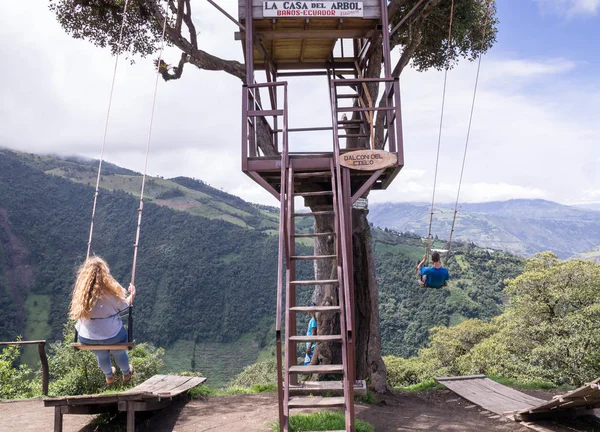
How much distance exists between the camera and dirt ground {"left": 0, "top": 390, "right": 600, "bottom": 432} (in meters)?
7.97

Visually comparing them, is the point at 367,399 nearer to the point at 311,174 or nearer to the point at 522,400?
the point at 522,400

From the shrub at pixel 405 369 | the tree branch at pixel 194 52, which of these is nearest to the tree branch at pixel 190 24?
the tree branch at pixel 194 52

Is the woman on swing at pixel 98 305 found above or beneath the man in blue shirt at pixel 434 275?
beneath

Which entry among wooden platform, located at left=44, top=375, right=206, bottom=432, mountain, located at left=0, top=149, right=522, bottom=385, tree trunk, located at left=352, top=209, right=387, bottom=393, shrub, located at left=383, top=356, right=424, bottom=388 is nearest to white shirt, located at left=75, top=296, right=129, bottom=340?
wooden platform, located at left=44, top=375, right=206, bottom=432

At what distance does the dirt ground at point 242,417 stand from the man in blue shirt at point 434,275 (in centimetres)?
222

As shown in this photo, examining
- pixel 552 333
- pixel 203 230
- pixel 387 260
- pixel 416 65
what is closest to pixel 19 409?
pixel 416 65

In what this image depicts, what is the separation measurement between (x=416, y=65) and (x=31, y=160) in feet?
458

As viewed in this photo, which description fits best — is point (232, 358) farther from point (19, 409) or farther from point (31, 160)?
point (31, 160)

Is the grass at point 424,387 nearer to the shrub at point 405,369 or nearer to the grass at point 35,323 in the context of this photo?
the shrub at point 405,369

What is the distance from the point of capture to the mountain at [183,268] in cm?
7312

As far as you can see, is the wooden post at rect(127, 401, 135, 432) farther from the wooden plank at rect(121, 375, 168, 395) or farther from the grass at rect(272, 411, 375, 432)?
the wooden plank at rect(121, 375, 168, 395)

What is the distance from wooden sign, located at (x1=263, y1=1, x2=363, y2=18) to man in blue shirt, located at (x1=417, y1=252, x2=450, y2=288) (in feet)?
14.8

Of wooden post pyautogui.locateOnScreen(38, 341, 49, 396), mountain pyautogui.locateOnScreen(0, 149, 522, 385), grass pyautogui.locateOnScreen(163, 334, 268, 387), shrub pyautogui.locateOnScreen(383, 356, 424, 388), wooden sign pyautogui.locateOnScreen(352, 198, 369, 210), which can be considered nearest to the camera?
wooden post pyautogui.locateOnScreen(38, 341, 49, 396)

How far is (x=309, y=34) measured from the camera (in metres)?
10.1
